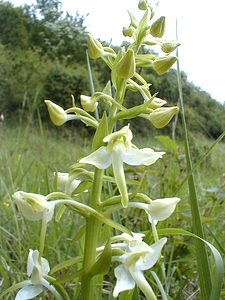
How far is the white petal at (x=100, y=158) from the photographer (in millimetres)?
673

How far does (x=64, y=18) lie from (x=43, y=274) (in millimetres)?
6897

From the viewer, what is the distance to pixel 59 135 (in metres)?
5.73

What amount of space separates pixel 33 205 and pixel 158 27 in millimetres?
306

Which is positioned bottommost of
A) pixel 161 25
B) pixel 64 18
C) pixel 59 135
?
pixel 59 135

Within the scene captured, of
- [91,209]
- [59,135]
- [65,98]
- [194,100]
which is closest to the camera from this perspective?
[91,209]

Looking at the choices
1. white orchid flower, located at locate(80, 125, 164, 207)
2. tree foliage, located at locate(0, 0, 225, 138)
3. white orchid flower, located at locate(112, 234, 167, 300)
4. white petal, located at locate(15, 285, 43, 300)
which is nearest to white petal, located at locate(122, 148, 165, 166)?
white orchid flower, located at locate(80, 125, 164, 207)

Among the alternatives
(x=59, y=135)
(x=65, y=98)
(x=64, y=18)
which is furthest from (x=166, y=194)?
(x=64, y=18)

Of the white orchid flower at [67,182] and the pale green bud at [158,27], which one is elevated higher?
the pale green bud at [158,27]

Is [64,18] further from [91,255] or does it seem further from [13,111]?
[91,255]

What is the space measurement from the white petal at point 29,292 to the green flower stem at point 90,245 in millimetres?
68

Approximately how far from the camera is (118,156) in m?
0.70

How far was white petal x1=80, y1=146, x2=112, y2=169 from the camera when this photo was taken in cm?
67

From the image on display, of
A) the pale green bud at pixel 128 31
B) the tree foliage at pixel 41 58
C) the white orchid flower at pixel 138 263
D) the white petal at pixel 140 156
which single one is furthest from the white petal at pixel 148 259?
the tree foliage at pixel 41 58

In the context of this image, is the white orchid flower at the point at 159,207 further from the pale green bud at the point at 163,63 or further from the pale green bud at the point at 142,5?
the pale green bud at the point at 142,5
